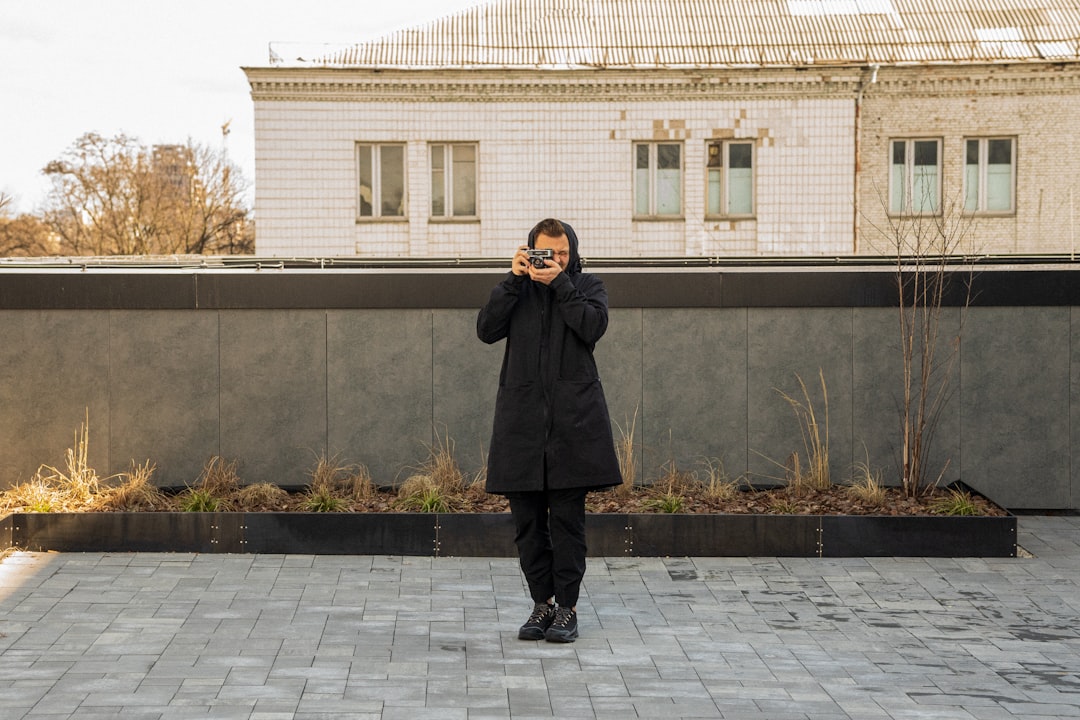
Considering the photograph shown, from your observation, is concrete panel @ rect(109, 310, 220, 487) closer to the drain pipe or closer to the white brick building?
the white brick building

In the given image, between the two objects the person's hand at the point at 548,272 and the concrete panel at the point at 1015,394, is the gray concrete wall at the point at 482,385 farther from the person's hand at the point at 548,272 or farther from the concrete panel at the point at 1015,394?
the person's hand at the point at 548,272

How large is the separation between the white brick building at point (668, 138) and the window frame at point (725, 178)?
41 millimetres

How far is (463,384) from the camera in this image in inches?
409

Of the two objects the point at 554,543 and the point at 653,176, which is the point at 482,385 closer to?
the point at 554,543

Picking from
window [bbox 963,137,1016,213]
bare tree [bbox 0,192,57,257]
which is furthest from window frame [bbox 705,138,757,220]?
bare tree [bbox 0,192,57,257]

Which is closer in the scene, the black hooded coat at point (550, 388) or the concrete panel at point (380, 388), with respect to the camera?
the black hooded coat at point (550, 388)

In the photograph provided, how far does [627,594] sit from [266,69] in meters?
17.8

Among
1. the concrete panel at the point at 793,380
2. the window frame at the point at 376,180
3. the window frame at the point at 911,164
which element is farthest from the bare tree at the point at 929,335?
the window frame at the point at 376,180

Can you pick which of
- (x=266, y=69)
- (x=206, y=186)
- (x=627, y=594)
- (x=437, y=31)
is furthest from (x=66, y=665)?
(x=206, y=186)

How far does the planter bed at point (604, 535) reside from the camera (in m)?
8.59

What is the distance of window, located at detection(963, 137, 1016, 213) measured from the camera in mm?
24328

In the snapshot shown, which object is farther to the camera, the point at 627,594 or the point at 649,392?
the point at 649,392

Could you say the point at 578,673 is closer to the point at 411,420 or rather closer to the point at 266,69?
the point at 411,420

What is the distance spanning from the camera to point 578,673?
19.5 ft
